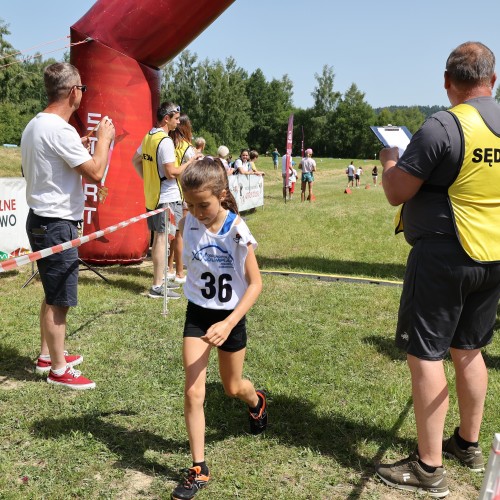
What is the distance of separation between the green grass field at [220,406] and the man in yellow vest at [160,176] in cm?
45

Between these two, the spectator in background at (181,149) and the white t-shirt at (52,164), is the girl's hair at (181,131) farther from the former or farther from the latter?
the white t-shirt at (52,164)

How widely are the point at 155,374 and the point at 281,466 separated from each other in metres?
1.47

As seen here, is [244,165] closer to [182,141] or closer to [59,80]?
[182,141]

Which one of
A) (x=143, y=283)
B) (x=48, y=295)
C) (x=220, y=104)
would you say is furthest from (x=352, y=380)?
(x=220, y=104)

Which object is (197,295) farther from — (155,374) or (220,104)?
(220,104)

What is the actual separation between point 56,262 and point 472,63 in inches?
109

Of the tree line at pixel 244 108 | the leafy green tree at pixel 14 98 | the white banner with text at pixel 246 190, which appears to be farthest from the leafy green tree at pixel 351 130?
the white banner with text at pixel 246 190

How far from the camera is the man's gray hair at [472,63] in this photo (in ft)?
8.29

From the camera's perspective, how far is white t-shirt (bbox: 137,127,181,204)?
5.95 m

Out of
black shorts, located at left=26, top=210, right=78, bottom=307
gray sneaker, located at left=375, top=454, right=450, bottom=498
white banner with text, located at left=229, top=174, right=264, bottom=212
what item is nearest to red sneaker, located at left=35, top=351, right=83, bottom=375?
black shorts, located at left=26, top=210, right=78, bottom=307

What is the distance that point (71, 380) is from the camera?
3869mm

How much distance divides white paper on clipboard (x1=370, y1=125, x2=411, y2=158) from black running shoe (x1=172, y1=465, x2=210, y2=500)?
194 cm

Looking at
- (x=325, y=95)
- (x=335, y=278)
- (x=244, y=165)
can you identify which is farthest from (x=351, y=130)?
(x=335, y=278)

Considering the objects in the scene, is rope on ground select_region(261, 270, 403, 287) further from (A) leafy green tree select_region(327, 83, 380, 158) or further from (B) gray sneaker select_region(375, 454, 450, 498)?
(A) leafy green tree select_region(327, 83, 380, 158)
